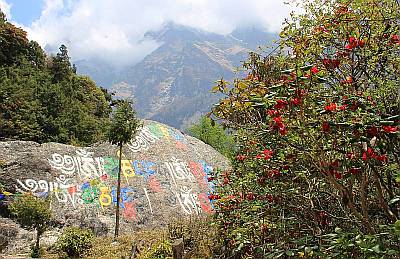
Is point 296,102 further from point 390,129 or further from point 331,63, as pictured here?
point 331,63

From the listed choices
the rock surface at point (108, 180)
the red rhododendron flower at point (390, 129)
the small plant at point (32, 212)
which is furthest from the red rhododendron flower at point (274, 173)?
the rock surface at point (108, 180)

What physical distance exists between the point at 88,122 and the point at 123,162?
36.5ft

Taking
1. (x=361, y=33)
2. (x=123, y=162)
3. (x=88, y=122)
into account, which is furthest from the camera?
(x=88, y=122)

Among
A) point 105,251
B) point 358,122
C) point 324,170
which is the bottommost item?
point 105,251

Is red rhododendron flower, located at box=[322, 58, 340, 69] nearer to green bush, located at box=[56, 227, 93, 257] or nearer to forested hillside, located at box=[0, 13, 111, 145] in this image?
green bush, located at box=[56, 227, 93, 257]

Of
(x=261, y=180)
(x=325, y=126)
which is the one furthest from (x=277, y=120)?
(x=261, y=180)

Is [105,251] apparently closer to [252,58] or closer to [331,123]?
[252,58]

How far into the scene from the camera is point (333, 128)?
10.9 feet

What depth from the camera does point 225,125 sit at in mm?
5039

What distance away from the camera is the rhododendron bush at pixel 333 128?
3023 mm

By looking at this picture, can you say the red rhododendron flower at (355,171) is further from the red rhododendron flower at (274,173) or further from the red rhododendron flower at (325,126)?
the red rhododendron flower at (274,173)

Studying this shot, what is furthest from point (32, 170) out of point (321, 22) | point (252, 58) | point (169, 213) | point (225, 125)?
point (321, 22)

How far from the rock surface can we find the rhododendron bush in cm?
1332

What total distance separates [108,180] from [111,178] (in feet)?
0.86
